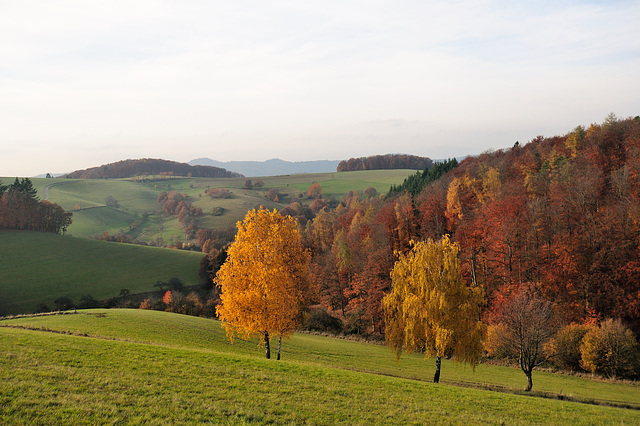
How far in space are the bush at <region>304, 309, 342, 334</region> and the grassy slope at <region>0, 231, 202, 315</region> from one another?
41.8 m

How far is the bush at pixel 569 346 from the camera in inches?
1567

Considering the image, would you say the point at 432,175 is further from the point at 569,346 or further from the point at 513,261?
the point at 569,346

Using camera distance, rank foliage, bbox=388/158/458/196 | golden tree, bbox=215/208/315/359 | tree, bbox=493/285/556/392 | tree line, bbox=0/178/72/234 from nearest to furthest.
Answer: golden tree, bbox=215/208/315/359
tree, bbox=493/285/556/392
tree line, bbox=0/178/72/234
foliage, bbox=388/158/458/196

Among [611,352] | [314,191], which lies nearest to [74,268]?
[611,352]

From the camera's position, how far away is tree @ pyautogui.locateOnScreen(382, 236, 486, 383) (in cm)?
2578

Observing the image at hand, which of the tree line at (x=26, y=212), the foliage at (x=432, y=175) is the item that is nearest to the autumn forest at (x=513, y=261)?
the tree line at (x=26, y=212)

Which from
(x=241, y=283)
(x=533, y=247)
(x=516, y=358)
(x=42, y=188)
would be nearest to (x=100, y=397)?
(x=241, y=283)

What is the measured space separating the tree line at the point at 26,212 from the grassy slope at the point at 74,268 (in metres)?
4.77

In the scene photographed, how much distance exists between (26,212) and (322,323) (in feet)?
299

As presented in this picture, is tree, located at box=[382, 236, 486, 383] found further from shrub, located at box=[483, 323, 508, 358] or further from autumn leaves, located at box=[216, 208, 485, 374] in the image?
shrub, located at box=[483, 323, 508, 358]

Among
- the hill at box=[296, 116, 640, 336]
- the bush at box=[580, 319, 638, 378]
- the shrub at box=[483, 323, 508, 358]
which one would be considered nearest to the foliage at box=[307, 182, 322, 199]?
the hill at box=[296, 116, 640, 336]

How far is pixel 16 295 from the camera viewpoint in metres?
65.6

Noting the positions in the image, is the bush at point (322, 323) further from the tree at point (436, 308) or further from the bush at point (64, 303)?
the bush at point (64, 303)

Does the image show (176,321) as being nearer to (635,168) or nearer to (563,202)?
(563,202)
